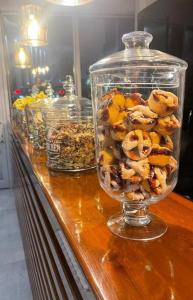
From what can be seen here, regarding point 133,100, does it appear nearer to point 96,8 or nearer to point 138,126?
point 138,126

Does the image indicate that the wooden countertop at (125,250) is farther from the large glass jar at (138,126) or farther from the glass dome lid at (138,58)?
the glass dome lid at (138,58)

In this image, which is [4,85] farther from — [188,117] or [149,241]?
[149,241]

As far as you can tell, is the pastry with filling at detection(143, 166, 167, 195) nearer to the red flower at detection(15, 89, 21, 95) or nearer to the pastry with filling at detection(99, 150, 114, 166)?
the pastry with filling at detection(99, 150, 114, 166)

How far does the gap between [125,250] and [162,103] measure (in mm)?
296

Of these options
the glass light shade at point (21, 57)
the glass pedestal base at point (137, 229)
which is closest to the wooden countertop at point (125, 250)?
the glass pedestal base at point (137, 229)

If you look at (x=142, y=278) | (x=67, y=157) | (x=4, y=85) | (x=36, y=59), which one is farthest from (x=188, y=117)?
(x=36, y=59)

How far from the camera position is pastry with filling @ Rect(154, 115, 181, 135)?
59cm

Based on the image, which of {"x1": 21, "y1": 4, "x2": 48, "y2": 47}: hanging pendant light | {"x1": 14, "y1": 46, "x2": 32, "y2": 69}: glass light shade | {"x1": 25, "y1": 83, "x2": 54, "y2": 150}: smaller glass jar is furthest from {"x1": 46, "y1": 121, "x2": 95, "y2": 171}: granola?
{"x1": 14, "y1": 46, "x2": 32, "y2": 69}: glass light shade

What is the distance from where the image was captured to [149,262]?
1.72 feet

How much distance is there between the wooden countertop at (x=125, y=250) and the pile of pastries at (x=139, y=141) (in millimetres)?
105

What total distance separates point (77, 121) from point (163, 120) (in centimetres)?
68

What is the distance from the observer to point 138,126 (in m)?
0.58

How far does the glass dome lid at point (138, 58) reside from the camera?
23.6 inches

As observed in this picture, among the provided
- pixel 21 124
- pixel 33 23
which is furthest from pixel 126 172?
pixel 33 23
